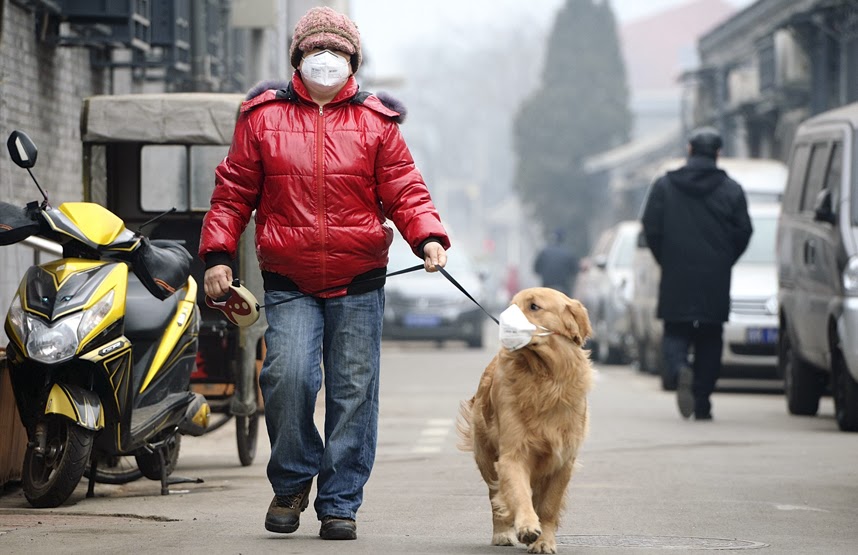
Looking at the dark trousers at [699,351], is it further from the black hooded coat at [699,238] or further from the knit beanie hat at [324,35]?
the knit beanie hat at [324,35]

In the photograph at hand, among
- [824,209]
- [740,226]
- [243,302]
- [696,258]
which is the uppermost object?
[824,209]

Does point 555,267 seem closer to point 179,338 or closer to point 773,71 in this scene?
point 773,71

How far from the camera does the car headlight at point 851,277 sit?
41.7 feet

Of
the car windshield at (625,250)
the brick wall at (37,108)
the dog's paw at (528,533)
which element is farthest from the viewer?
the car windshield at (625,250)

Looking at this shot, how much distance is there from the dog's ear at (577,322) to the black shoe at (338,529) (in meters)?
1.13

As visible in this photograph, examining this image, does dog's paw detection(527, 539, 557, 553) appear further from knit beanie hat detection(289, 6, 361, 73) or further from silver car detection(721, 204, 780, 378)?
silver car detection(721, 204, 780, 378)

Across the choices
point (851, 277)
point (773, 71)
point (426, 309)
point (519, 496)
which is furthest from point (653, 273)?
point (773, 71)

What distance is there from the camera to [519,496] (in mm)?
6680

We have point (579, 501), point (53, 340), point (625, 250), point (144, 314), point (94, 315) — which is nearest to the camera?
point (53, 340)

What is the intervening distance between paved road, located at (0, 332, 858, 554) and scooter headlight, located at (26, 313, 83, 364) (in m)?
0.69

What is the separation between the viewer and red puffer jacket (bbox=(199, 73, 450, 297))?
23.4 ft

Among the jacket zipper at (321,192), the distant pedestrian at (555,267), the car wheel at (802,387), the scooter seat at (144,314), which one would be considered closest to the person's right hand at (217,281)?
the jacket zipper at (321,192)

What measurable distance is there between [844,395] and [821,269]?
3.40ft

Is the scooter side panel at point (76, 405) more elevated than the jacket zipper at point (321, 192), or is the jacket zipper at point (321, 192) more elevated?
the jacket zipper at point (321, 192)
